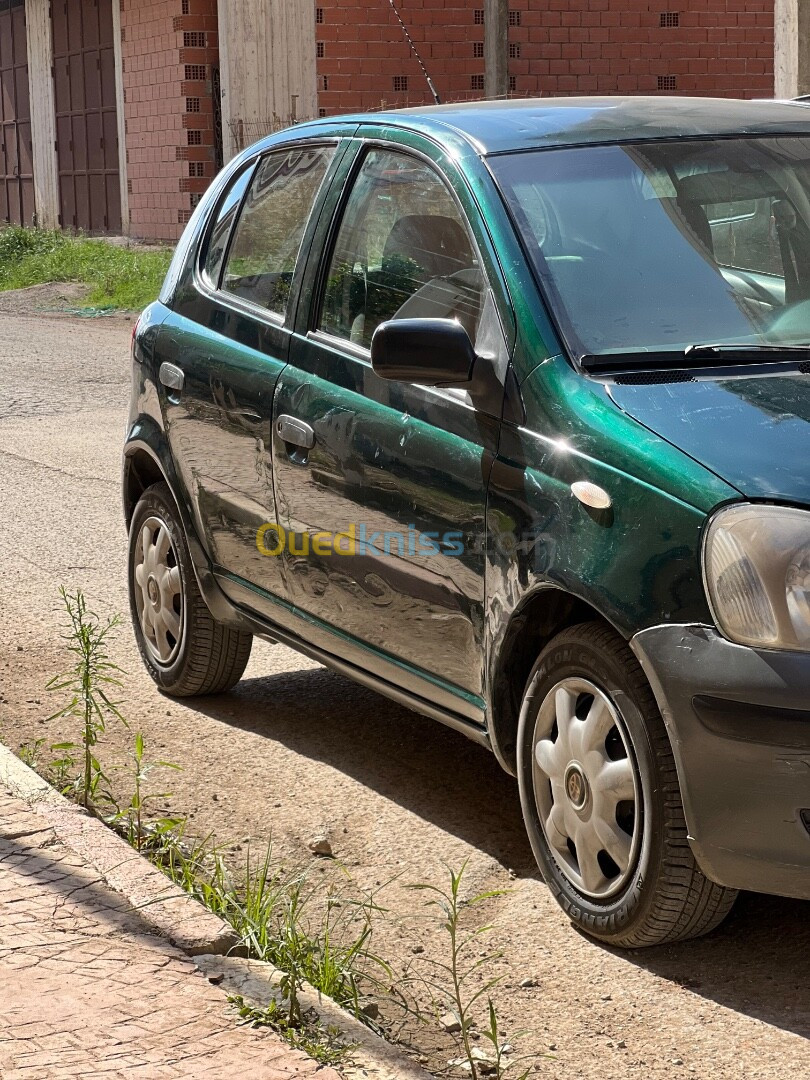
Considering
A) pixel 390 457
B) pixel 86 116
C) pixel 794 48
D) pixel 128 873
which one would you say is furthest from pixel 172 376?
pixel 86 116

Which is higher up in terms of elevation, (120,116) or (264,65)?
(264,65)

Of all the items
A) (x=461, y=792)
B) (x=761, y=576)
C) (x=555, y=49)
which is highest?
(x=555, y=49)

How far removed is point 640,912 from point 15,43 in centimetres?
3031

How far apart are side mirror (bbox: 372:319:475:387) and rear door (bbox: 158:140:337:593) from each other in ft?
2.95

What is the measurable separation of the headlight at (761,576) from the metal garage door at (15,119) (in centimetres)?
2949

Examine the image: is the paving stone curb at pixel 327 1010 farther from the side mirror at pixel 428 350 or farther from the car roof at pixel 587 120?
the car roof at pixel 587 120

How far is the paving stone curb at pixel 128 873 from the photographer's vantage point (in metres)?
3.62

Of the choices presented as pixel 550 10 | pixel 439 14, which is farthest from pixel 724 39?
pixel 439 14

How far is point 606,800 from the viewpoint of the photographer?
3672 millimetres

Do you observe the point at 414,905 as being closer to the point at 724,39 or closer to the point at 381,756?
the point at 381,756

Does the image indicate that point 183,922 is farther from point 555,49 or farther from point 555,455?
point 555,49

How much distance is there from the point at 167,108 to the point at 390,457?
21799 millimetres

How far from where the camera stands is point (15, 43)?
31281mm

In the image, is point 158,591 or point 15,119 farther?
point 15,119
